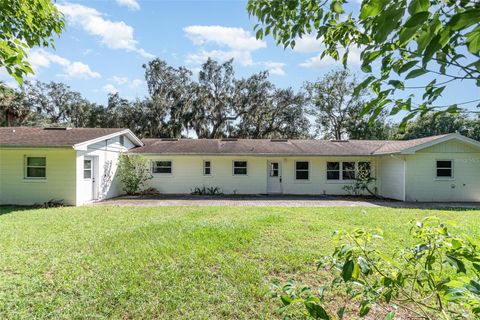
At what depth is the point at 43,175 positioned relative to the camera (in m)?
13.2

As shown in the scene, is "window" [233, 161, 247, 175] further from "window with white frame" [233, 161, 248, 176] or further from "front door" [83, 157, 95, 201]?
"front door" [83, 157, 95, 201]

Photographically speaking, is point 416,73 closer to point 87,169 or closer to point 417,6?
point 417,6

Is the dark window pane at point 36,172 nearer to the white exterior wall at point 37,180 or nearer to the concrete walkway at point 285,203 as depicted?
the white exterior wall at point 37,180

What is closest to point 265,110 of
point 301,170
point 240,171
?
point 301,170

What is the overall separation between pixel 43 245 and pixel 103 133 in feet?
31.1

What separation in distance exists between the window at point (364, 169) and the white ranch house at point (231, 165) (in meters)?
0.06

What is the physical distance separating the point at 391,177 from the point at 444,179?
2470 millimetres

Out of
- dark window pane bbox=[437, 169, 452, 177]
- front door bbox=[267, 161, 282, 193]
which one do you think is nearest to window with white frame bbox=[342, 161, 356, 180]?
front door bbox=[267, 161, 282, 193]

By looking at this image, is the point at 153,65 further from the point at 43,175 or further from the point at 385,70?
the point at 385,70

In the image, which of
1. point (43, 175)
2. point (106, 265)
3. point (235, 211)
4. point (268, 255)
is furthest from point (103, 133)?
point (268, 255)

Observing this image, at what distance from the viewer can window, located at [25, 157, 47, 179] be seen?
1318cm

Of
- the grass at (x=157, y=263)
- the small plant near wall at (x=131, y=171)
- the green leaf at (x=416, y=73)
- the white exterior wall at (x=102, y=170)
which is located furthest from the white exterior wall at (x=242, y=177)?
the green leaf at (x=416, y=73)

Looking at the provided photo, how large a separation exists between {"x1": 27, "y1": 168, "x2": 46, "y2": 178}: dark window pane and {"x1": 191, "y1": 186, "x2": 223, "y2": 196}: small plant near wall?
771cm

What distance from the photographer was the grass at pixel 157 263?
12.7 feet
